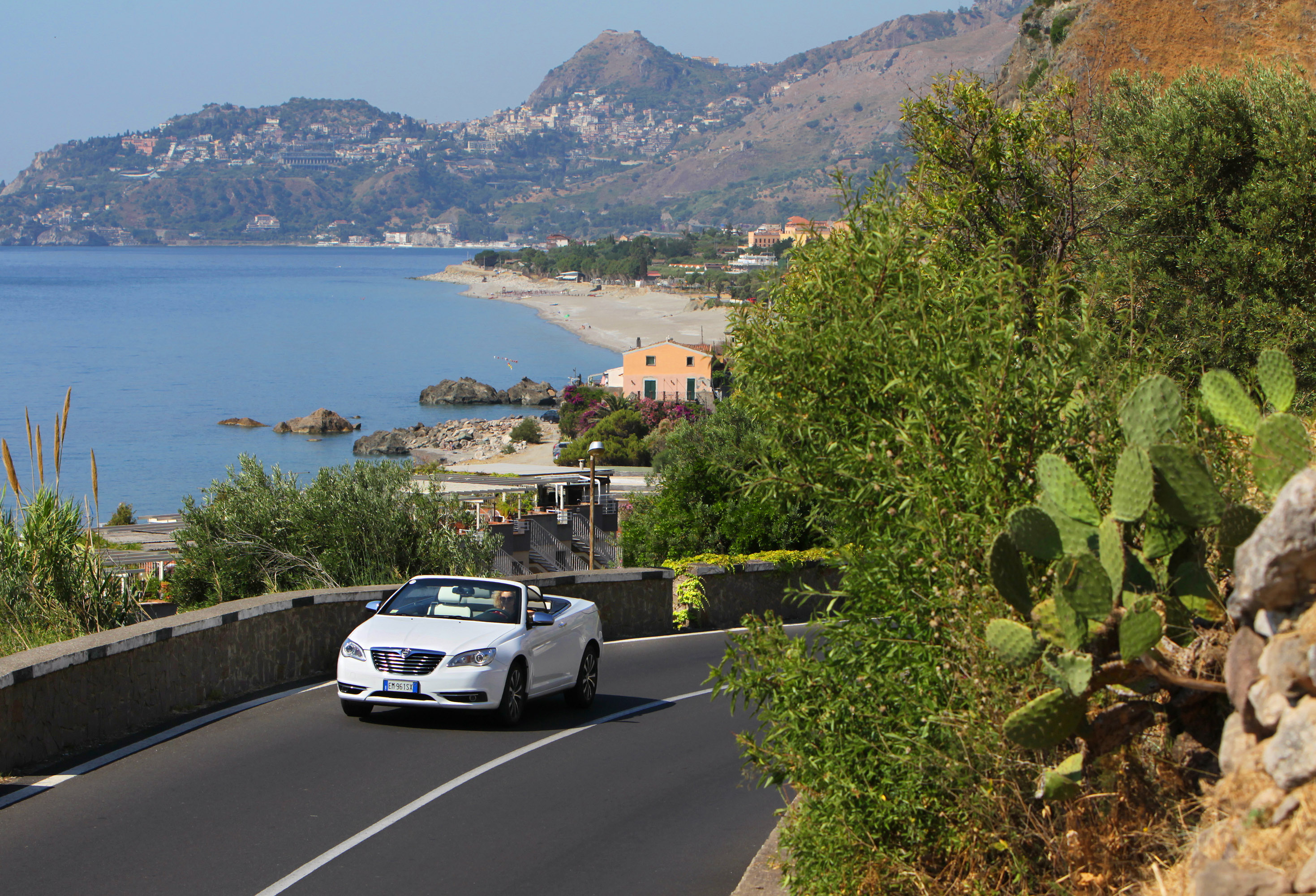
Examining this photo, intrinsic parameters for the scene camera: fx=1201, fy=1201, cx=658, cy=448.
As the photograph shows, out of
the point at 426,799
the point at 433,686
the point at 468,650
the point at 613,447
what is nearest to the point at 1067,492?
the point at 426,799

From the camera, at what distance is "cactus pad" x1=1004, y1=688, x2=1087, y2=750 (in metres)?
4.66

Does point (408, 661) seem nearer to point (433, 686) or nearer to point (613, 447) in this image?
point (433, 686)

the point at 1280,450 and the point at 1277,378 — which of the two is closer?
the point at 1280,450

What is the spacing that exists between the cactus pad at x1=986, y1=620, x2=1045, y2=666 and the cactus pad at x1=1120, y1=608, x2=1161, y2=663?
320 millimetres

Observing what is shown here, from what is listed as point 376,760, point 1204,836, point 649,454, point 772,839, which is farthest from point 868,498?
point 649,454

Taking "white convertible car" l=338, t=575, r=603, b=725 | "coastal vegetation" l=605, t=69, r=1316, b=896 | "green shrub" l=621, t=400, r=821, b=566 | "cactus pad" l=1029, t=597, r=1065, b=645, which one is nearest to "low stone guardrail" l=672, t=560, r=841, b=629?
"green shrub" l=621, t=400, r=821, b=566

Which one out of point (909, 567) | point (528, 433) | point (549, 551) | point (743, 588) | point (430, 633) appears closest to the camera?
point (909, 567)

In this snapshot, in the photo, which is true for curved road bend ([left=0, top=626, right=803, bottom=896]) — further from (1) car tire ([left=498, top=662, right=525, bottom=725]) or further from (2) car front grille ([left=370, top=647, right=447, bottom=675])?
(2) car front grille ([left=370, top=647, right=447, bottom=675])

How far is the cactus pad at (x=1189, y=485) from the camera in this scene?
483 centimetres

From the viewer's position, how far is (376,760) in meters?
9.73

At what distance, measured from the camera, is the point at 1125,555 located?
5113 millimetres

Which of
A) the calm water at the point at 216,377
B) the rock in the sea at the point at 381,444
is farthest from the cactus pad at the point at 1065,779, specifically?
the rock in the sea at the point at 381,444

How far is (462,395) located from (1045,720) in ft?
363

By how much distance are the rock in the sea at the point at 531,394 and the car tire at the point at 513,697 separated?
335 feet
